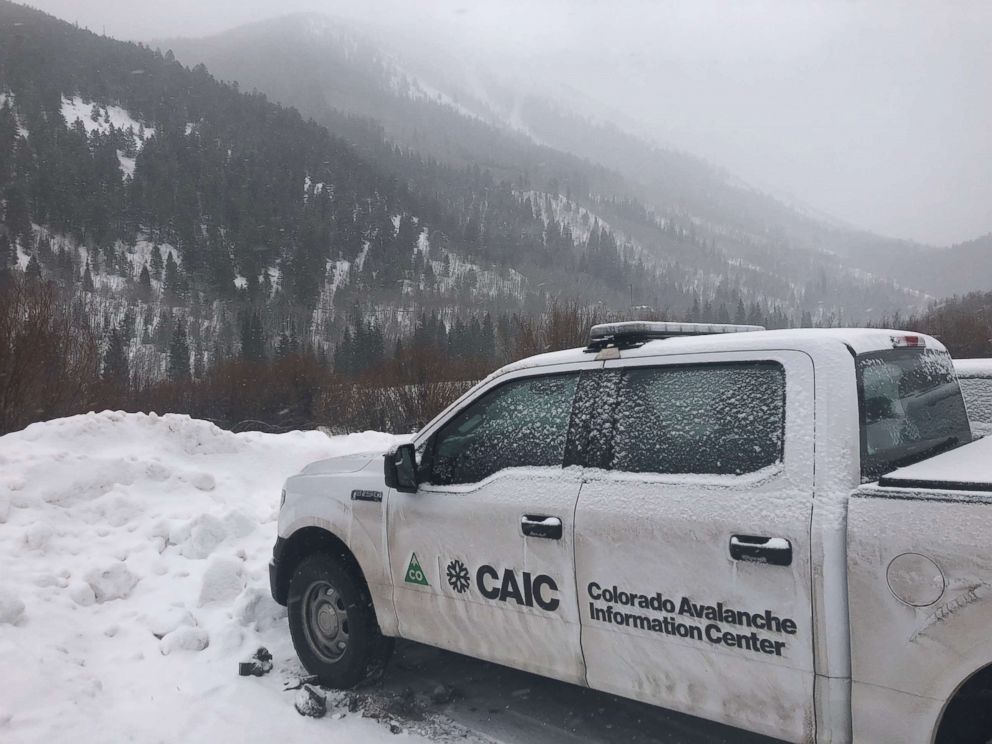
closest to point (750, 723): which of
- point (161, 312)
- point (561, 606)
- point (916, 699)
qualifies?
point (916, 699)

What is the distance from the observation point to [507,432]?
3801 millimetres

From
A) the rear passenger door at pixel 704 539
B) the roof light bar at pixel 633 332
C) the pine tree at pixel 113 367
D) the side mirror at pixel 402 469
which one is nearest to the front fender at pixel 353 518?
the side mirror at pixel 402 469

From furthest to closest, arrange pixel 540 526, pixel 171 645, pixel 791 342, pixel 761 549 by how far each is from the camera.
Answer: pixel 171 645 < pixel 540 526 < pixel 791 342 < pixel 761 549

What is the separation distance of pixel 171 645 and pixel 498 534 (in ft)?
8.90

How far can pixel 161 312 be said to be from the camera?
111 metres

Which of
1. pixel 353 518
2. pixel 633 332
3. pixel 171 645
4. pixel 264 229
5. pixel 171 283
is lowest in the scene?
pixel 171 645

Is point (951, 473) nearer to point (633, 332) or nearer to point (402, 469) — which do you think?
point (633, 332)

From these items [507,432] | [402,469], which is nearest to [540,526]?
[507,432]

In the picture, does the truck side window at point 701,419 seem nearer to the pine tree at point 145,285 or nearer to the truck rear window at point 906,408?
the truck rear window at point 906,408

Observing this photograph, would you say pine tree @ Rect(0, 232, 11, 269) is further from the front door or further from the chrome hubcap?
the front door

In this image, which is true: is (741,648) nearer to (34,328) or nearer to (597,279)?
(34,328)

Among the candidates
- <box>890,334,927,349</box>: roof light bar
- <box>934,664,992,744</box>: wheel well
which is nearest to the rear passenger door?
<box>934,664,992,744</box>: wheel well

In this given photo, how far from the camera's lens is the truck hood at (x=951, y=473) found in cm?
228

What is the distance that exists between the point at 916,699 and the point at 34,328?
1637 cm
